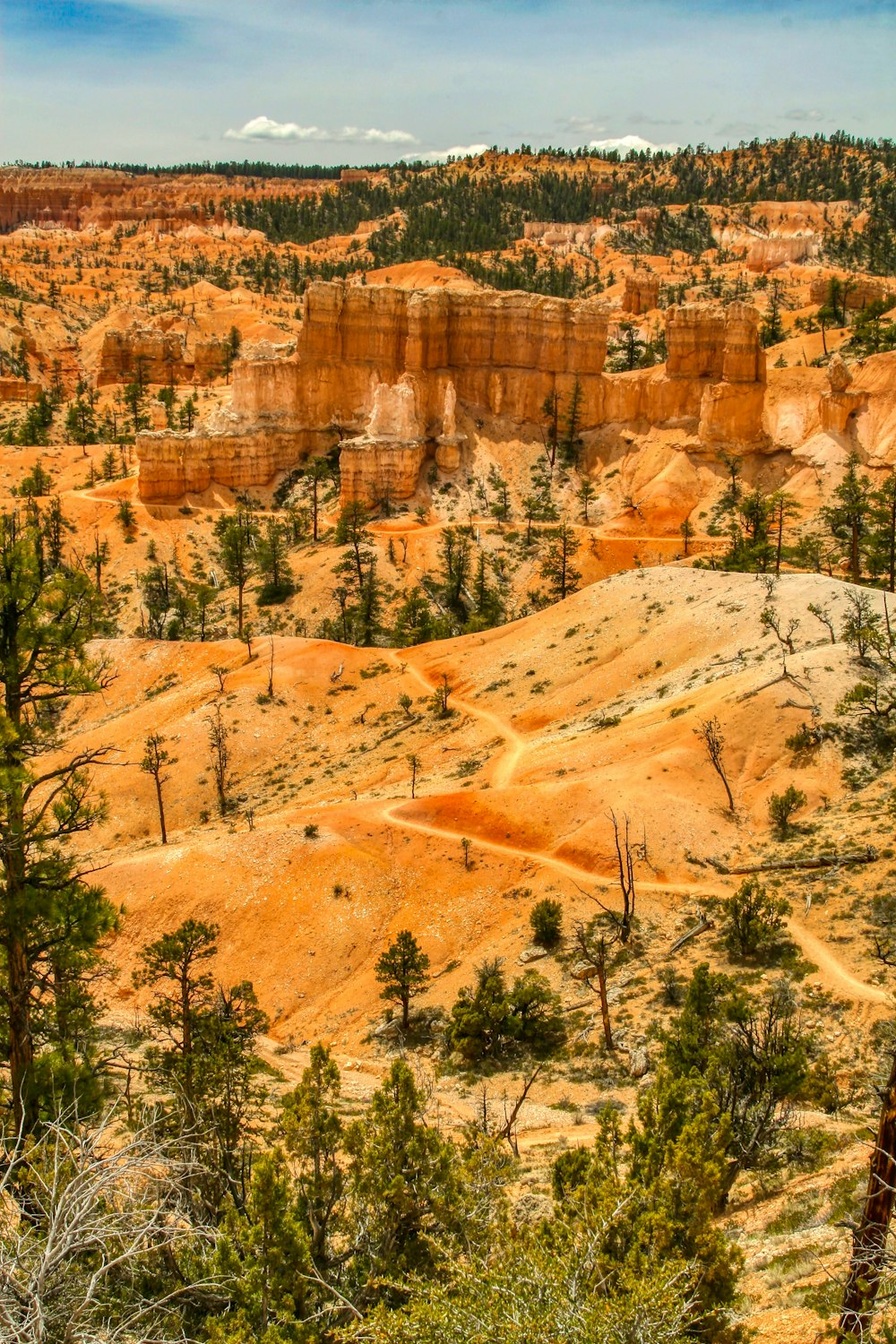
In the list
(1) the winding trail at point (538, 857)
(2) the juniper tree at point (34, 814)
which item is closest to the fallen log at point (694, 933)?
(1) the winding trail at point (538, 857)

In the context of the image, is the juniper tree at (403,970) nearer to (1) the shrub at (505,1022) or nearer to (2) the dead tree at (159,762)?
(1) the shrub at (505,1022)

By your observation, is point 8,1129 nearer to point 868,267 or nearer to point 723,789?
point 723,789

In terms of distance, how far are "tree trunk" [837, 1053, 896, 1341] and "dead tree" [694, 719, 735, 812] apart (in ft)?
83.1

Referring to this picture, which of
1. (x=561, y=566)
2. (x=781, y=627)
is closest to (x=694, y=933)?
(x=781, y=627)

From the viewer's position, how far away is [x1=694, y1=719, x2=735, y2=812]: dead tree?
115 feet

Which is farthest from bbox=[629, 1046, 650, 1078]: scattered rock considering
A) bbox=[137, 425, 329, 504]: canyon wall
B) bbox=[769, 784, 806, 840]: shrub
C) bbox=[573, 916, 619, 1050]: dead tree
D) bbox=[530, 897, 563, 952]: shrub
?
bbox=[137, 425, 329, 504]: canyon wall

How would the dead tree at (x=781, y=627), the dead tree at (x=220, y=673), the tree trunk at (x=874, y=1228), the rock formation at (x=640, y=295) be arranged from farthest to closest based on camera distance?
the rock formation at (x=640, y=295) < the dead tree at (x=220, y=673) < the dead tree at (x=781, y=627) < the tree trunk at (x=874, y=1228)

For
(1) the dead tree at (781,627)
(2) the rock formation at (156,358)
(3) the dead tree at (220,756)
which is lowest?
(3) the dead tree at (220,756)

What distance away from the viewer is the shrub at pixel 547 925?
30719 mm

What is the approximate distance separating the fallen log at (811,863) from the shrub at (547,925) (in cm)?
528

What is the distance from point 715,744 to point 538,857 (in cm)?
702

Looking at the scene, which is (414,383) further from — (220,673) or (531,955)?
(531,955)

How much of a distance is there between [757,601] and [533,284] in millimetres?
85900

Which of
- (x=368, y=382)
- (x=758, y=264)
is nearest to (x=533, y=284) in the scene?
(x=758, y=264)
